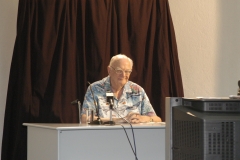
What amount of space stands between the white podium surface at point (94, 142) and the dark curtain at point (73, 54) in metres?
1.47

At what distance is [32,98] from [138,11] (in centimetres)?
148

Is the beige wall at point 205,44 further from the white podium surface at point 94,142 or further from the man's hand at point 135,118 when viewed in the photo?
the white podium surface at point 94,142

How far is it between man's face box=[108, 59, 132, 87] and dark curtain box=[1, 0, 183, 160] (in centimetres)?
96

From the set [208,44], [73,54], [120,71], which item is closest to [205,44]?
[208,44]

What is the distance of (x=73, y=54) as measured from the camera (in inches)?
195

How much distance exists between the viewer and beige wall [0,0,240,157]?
16.4 feet

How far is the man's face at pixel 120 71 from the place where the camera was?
3998 mm

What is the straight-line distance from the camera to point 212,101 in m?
1.62

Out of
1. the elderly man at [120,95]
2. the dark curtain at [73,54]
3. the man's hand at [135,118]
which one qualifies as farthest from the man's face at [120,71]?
the dark curtain at [73,54]

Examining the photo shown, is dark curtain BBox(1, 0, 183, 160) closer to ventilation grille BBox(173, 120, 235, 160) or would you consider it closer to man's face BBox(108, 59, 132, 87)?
man's face BBox(108, 59, 132, 87)

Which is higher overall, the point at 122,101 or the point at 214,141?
the point at 122,101

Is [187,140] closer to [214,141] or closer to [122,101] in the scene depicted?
[214,141]

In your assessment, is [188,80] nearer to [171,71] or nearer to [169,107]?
[171,71]

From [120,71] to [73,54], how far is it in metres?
1.08
